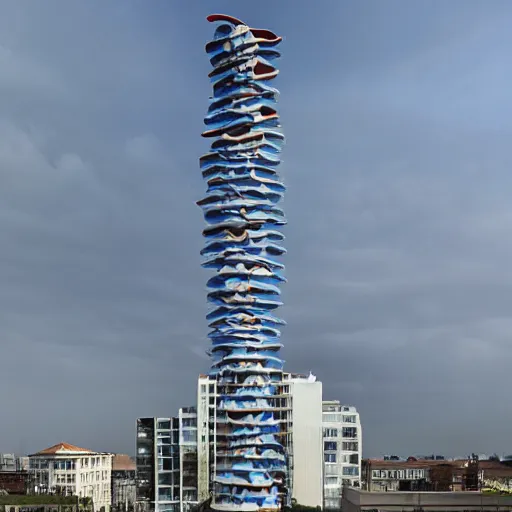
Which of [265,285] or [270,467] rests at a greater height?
[265,285]

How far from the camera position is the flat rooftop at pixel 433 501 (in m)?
46.6

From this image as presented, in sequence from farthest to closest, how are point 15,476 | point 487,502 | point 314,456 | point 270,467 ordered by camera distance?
point 15,476, point 314,456, point 270,467, point 487,502

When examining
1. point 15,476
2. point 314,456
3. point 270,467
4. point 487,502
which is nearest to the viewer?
point 487,502

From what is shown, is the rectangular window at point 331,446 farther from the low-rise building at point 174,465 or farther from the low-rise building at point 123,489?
the low-rise building at point 123,489

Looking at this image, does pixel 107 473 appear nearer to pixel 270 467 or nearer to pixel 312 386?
pixel 312 386

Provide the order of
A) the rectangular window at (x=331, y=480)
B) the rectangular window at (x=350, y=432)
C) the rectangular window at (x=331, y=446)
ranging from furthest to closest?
the rectangular window at (x=350, y=432) → the rectangular window at (x=331, y=446) → the rectangular window at (x=331, y=480)

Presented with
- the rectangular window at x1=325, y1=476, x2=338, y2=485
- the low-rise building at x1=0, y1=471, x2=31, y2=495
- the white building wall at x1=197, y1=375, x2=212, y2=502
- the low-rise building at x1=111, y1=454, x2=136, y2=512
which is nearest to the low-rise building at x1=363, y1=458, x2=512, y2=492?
the rectangular window at x1=325, y1=476, x2=338, y2=485

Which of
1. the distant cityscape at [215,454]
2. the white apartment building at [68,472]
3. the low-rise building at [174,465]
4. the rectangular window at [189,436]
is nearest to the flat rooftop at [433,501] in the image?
the distant cityscape at [215,454]

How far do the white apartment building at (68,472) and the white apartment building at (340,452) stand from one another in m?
26.8

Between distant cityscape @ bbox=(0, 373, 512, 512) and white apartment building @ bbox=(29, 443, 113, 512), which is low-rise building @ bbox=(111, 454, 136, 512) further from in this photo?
distant cityscape @ bbox=(0, 373, 512, 512)

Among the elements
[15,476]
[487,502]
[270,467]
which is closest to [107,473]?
[15,476]

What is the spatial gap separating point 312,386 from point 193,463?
10.7 m

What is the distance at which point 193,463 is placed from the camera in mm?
76500

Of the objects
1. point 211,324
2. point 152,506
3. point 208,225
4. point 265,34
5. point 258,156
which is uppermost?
point 265,34
